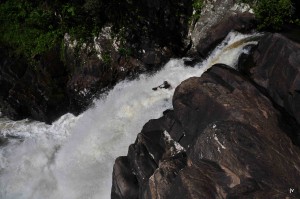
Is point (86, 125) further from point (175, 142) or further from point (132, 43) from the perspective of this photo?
point (175, 142)

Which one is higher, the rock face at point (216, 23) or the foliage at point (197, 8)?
the foliage at point (197, 8)

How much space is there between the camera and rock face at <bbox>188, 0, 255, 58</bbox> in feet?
46.8

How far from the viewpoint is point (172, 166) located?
9.68 meters

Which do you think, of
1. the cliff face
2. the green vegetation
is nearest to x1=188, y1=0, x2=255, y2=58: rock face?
the green vegetation

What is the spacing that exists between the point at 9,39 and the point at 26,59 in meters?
1.78

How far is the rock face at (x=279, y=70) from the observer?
10211 millimetres

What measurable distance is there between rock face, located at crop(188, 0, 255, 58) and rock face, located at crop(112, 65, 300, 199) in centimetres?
326

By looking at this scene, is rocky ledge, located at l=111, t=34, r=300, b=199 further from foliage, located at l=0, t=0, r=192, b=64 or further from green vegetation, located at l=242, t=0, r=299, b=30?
foliage, located at l=0, t=0, r=192, b=64

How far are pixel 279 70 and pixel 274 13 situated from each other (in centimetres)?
347

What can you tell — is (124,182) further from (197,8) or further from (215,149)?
(197,8)

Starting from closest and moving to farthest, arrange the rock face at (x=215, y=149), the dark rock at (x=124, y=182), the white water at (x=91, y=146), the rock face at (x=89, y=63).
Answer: the rock face at (x=215, y=149) < the dark rock at (x=124, y=182) < the white water at (x=91, y=146) < the rock face at (x=89, y=63)

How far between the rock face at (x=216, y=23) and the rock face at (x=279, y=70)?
2265 mm

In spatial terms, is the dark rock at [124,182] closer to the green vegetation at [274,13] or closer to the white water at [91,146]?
the white water at [91,146]

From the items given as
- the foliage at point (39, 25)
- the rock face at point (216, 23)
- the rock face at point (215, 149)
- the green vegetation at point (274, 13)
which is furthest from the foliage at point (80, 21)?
the rock face at point (215, 149)
